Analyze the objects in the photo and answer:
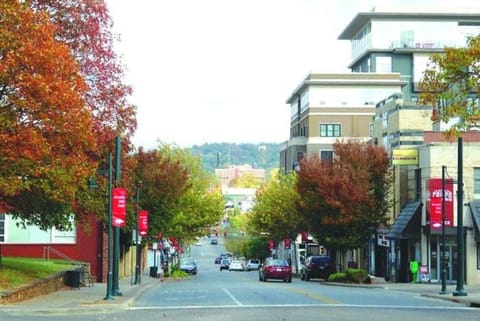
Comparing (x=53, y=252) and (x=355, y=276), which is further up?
(x=53, y=252)

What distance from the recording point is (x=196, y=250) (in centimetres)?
19700

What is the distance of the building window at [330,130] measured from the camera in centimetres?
10362

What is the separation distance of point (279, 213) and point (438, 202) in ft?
104

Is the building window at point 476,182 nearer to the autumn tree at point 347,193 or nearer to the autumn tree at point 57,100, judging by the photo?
the autumn tree at point 347,193

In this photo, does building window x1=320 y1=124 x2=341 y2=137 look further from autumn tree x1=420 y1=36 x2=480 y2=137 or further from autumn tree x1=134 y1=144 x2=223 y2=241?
autumn tree x1=420 y1=36 x2=480 y2=137

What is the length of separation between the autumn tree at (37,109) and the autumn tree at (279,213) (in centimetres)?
4149

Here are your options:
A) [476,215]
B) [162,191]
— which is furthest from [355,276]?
[162,191]

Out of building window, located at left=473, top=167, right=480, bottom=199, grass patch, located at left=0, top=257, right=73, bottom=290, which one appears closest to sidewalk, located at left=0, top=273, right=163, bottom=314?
grass patch, located at left=0, top=257, right=73, bottom=290

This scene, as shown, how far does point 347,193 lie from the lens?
55156mm

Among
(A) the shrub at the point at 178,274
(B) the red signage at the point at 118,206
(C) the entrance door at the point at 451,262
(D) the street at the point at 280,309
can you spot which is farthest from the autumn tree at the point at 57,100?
(A) the shrub at the point at 178,274

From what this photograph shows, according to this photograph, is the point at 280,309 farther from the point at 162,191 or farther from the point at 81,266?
the point at 162,191

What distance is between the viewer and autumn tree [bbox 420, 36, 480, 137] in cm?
2567

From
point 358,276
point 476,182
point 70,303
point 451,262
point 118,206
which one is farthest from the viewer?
point 358,276

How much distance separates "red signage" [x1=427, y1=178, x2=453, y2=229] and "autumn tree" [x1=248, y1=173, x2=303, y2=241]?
74.5 feet
